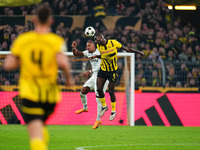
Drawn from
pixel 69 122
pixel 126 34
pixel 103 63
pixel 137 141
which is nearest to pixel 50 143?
pixel 137 141

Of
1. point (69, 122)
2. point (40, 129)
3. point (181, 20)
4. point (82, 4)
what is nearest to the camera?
point (40, 129)

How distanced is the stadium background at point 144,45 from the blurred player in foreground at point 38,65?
35.8ft

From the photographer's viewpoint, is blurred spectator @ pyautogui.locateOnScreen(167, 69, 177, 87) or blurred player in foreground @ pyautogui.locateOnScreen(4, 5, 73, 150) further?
blurred spectator @ pyautogui.locateOnScreen(167, 69, 177, 87)

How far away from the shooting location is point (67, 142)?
29.7 ft

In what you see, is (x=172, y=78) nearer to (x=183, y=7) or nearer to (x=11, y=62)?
(x=183, y=7)

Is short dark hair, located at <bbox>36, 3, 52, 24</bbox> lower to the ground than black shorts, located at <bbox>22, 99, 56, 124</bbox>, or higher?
higher

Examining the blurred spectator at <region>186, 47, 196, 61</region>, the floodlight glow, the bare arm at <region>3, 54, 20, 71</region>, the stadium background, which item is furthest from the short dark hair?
the floodlight glow

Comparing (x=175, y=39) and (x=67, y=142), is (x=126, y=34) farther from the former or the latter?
(x=67, y=142)

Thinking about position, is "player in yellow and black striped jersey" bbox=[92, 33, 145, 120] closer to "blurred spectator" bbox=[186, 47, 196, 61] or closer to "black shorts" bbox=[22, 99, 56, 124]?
"black shorts" bbox=[22, 99, 56, 124]

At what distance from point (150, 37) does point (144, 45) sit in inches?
27.6

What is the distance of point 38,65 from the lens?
15.4ft

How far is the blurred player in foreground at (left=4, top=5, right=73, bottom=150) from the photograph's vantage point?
15.3 feet

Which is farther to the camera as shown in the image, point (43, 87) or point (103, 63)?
point (103, 63)

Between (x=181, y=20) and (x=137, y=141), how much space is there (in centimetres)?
1688
